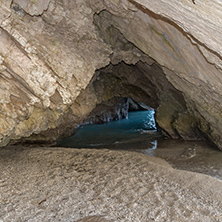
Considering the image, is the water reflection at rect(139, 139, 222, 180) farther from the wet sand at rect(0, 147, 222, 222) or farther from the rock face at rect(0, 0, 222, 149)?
the wet sand at rect(0, 147, 222, 222)

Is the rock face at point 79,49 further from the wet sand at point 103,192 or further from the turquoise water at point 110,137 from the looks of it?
the turquoise water at point 110,137

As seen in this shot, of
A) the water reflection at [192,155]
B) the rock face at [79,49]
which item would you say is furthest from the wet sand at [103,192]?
the rock face at [79,49]

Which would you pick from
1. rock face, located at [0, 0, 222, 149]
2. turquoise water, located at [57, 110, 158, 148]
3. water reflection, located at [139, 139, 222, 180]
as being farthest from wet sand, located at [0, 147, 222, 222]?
turquoise water, located at [57, 110, 158, 148]

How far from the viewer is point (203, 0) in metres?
3.69

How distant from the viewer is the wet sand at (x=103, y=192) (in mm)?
4168

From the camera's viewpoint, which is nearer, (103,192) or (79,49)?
(103,192)

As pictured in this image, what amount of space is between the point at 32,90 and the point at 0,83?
103 cm

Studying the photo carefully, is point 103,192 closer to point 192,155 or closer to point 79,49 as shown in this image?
point 79,49

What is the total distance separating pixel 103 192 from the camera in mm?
5254

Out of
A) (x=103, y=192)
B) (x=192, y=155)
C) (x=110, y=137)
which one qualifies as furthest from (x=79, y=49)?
(x=110, y=137)

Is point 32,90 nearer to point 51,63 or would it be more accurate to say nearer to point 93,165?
point 51,63

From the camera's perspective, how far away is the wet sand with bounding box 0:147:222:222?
13.7 feet

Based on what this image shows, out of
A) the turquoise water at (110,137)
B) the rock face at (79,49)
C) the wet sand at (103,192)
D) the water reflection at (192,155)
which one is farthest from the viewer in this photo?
the turquoise water at (110,137)

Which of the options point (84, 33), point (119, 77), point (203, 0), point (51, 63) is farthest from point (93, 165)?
point (119, 77)
